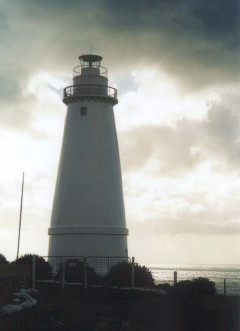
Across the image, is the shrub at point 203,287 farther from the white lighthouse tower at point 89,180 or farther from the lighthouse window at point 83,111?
the lighthouse window at point 83,111

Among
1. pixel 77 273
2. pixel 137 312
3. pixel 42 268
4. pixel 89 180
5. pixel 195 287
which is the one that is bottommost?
pixel 137 312

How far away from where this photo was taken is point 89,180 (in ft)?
120

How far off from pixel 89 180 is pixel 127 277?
9.93 m

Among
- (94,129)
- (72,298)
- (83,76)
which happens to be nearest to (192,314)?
(72,298)

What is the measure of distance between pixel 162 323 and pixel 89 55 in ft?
77.8

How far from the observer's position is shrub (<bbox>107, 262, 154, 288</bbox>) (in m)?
28.0

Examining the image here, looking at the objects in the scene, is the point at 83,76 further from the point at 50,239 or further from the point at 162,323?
the point at 162,323

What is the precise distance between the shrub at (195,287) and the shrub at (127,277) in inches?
128

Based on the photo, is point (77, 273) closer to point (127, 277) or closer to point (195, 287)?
point (127, 277)

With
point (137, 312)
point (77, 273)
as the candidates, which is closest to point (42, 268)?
point (77, 273)

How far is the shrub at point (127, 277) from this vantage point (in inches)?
1104

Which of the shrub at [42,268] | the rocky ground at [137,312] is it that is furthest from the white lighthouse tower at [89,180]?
the rocky ground at [137,312]

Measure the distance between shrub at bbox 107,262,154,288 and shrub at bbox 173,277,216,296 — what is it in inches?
128

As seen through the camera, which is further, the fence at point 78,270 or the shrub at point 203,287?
the fence at point 78,270
